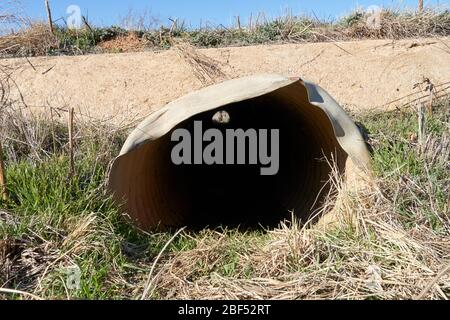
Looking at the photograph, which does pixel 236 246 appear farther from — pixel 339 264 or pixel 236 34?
pixel 236 34

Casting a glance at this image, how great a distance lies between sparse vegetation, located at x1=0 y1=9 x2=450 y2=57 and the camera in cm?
Answer: 816

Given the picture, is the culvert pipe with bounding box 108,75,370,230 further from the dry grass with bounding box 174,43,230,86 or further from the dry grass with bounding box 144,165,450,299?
the dry grass with bounding box 144,165,450,299

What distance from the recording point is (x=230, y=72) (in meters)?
7.54

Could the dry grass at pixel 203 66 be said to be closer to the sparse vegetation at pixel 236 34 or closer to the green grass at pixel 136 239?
the sparse vegetation at pixel 236 34

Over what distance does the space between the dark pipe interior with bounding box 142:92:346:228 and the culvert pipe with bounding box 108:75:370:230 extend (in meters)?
0.01

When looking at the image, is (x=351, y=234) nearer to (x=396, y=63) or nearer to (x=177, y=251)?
(x=177, y=251)

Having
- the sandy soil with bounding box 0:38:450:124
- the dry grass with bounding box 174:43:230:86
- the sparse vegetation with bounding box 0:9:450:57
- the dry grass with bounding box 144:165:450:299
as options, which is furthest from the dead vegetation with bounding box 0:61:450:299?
the sparse vegetation with bounding box 0:9:450:57

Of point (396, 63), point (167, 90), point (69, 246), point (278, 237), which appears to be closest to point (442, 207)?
point (278, 237)

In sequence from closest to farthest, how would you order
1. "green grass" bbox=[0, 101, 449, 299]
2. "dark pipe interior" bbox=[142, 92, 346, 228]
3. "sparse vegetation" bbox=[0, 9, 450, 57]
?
"green grass" bbox=[0, 101, 449, 299] → "dark pipe interior" bbox=[142, 92, 346, 228] → "sparse vegetation" bbox=[0, 9, 450, 57]

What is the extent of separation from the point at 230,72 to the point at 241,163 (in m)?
1.38

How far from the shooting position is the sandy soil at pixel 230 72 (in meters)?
7.18

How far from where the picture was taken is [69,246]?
12.6 feet

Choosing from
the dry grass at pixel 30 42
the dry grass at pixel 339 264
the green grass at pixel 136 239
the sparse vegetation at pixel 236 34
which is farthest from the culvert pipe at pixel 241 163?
the dry grass at pixel 30 42
